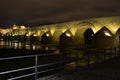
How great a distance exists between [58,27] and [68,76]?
122 ft

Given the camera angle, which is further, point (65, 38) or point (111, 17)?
point (65, 38)

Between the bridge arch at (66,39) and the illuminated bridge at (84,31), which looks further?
the bridge arch at (66,39)

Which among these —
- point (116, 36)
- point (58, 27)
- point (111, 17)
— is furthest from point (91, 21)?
point (58, 27)

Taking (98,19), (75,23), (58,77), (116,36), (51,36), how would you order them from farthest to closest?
(51,36)
(75,23)
(98,19)
(116,36)
(58,77)

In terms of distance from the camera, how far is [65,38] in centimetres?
3528

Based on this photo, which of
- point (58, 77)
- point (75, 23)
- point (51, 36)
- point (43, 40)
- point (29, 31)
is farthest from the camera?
point (29, 31)

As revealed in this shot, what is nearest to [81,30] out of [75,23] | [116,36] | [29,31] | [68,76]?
[75,23]

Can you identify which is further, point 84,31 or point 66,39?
point 84,31

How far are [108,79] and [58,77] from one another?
6.04 ft

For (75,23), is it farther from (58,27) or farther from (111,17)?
(111,17)

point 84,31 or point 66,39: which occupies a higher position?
point 84,31

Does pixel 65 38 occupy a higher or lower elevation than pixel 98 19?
lower

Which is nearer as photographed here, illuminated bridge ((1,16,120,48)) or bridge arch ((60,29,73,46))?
illuminated bridge ((1,16,120,48))

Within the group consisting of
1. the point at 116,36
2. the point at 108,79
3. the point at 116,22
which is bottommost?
the point at 108,79
